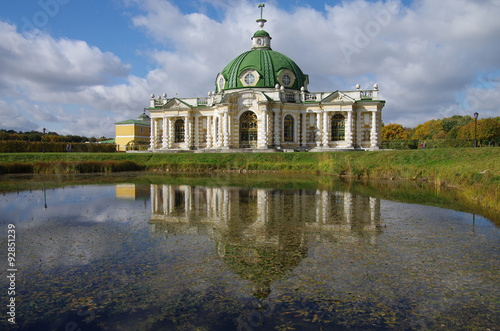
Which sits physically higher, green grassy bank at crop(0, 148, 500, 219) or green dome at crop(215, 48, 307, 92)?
green dome at crop(215, 48, 307, 92)

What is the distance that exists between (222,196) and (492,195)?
10921 mm

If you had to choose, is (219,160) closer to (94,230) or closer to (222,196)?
(222,196)

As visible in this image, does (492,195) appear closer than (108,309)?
No

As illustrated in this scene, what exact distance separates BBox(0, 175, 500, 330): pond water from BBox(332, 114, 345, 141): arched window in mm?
30436

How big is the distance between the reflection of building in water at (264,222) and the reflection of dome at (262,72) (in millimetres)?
28336

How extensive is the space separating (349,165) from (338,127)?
1601 cm

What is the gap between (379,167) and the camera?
88.6 ft

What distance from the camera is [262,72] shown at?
4431 centimetres

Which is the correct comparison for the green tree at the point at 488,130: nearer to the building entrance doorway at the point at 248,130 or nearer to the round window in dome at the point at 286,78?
the round window in dome at the point at 286,78

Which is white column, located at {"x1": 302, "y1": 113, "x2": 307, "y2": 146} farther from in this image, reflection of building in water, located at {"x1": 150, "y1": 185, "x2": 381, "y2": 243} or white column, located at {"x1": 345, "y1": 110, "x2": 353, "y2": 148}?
reflection of building in water, located at {"x1": 150, "y1": 185, "x2": 381, "y2": 243}

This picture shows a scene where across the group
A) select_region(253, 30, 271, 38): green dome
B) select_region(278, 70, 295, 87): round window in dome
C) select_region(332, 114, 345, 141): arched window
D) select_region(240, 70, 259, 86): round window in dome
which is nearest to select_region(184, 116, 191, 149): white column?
select_region(240, 70, 259, 86): round window in dome

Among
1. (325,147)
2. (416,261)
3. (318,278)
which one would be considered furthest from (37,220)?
(325,147)

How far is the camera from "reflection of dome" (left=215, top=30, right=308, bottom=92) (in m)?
44.2

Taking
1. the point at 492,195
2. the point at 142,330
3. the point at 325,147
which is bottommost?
the point at 142,330
